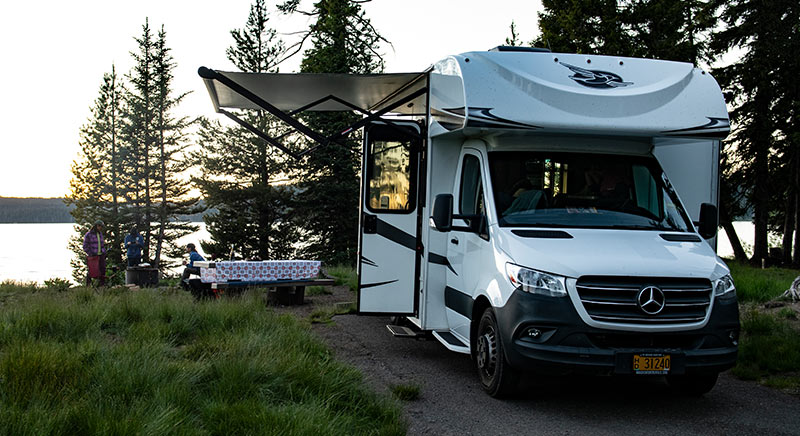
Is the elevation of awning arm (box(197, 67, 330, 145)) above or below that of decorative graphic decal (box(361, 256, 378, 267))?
above

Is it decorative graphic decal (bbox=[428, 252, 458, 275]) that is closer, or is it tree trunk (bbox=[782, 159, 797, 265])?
decorative graphic decal (bbox=[428, 252, 458, 275])

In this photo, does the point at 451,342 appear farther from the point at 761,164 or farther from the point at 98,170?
the point at 98,170

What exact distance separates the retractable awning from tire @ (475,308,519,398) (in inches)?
109

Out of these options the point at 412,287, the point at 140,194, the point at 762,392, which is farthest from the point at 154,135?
the point at 762,392

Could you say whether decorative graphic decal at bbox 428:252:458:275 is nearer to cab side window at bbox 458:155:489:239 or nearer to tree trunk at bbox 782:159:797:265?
cab side window at bbox 458:155:489:239

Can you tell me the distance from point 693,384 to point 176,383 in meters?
4.49

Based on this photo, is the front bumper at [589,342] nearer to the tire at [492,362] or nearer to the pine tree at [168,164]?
the tire at [492,362]

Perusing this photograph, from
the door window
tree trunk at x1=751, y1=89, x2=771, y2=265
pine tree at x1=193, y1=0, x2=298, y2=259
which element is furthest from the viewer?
pine tree at x1=193, y1=0, x2=298, y2=259

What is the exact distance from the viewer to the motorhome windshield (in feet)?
21.2

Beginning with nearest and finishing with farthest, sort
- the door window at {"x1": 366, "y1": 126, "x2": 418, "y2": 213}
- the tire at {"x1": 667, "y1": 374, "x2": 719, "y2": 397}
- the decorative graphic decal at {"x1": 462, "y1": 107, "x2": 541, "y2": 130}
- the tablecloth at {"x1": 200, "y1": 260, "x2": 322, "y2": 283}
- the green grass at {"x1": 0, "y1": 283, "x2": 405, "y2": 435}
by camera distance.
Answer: the green grass at {"x1": 0, "y1": 283, "x2": 405, "y2": 435} → the tire at {"x1": 667, "y1": 374, "x2": 719, "y2": 397} → the decorative graphic decal at {"x1": 462, "y1": 107, "x2": 541, "y2": 130} → the door window at {"x1": 366, "y1": 126, "x2": 418, "y2": 213} → the tablecloth at {"x1": 200, "y1": 260, "x2": 322, "y2": 283}

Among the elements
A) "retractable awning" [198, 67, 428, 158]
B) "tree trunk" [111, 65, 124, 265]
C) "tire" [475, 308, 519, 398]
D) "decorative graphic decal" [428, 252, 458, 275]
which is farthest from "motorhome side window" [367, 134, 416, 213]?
"tree trunk" [111, 65, 124, 265]

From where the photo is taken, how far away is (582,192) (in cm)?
665

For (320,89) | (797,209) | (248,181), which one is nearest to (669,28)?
(797,209)

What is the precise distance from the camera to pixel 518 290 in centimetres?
571
